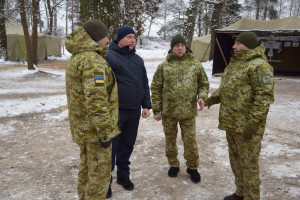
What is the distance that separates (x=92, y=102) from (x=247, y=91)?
153cm

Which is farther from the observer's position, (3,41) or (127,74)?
(3,41)

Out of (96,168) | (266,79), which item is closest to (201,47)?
(266,79)

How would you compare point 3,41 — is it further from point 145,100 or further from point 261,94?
point 261,94

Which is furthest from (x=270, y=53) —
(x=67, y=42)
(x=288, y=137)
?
(x=67, y=42)

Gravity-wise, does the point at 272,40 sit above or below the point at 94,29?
above

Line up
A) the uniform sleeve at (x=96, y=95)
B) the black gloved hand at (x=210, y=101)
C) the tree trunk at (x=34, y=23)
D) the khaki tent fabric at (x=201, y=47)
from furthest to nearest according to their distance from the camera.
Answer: the khaki tent fabric at (x=201, y=47) < the tree trunk at (x=34, y=23) < the black gloved hand at (x=210, y=101) < the uniform sleeve at (x=96, y=95)

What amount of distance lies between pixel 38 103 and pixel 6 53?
46.8ft

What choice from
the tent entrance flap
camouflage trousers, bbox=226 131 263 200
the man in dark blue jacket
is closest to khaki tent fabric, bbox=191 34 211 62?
the tent entrance flap

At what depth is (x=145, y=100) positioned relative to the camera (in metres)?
3.20

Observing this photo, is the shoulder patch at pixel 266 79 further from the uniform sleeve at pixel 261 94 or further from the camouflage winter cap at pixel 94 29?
the camouflage winter cap at pixel 94 29

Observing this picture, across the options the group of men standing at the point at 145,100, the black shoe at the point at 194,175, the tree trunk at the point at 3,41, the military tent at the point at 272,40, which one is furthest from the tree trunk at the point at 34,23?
the black shoe at the point at 194,175

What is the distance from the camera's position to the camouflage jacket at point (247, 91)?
238 centimetres

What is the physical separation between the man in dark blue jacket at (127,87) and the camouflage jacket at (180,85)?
0.84ft

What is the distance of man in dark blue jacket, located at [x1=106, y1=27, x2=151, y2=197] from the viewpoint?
287cm
